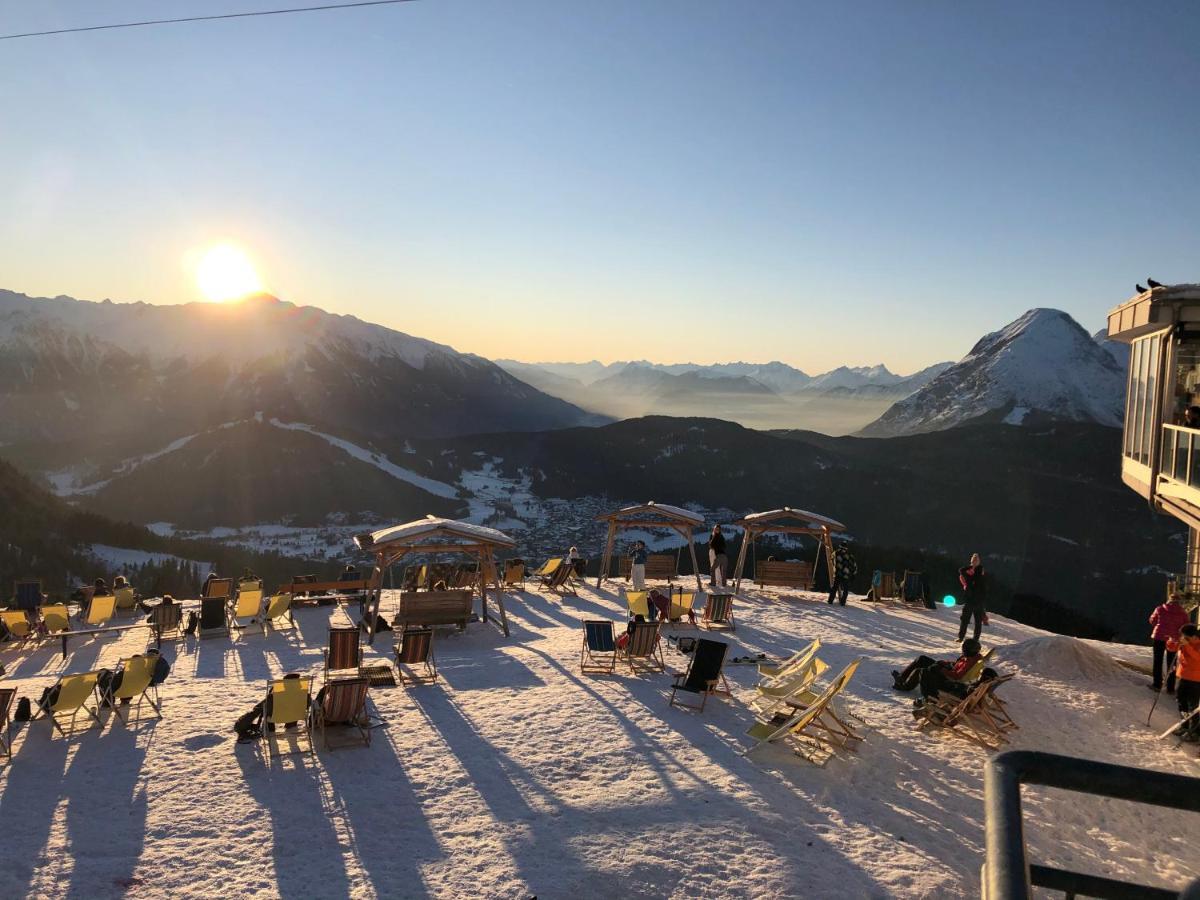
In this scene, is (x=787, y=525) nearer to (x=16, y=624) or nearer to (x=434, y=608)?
(x=434, y=608)

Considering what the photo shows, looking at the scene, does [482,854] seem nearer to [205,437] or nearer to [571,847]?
[571,847]

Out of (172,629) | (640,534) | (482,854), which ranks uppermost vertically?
(482,854)

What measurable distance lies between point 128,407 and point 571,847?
475 ft

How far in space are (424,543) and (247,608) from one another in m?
3.90

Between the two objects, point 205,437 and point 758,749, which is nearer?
point 758,749

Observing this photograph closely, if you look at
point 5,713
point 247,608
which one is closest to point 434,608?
point 247,608

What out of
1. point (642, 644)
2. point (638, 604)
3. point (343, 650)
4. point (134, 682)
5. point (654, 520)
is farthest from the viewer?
point (654, 520)

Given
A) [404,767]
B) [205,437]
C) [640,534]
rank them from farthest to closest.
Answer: [205,437] → [640,534] → [404,767]

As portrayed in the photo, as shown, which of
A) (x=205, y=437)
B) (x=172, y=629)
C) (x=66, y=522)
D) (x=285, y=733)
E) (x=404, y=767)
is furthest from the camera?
(x=205, y=437)

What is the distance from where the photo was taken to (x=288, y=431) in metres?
88.0

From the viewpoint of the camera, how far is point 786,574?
19.2 metres

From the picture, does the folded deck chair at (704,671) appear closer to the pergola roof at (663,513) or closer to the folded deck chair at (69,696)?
the folded deck chair at (69,696)

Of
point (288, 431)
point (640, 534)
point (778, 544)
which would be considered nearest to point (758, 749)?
point (778, 544)

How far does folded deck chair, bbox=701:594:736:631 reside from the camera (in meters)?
14.6
